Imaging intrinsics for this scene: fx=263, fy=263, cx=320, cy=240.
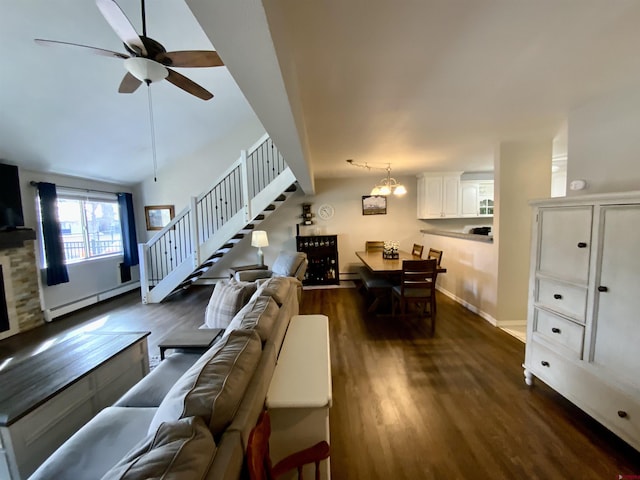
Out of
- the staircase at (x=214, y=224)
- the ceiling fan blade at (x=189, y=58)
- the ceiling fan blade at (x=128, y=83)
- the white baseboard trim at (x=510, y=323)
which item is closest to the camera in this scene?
the ceiling fan blade at (x=189, y=58)

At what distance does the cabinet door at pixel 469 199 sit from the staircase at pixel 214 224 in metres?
3.61

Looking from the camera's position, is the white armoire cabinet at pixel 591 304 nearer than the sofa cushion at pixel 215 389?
No

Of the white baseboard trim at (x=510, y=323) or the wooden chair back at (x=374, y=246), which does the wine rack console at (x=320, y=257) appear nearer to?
the wooden chair back at (x=374, y=246)

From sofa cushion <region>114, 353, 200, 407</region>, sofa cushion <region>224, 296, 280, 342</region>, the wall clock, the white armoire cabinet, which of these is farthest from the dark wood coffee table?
the wall clock

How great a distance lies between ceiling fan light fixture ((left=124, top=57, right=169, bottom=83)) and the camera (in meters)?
1.82

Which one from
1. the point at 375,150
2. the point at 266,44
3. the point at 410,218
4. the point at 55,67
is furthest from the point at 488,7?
the point at 410,218

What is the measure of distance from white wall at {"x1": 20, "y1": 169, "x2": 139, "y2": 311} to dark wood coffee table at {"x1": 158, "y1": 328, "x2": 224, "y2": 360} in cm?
367

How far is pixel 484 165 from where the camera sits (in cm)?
502

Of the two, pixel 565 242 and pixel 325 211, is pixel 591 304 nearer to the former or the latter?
pixel 565 242

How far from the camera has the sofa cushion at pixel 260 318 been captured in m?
1.52

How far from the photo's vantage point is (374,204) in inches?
234

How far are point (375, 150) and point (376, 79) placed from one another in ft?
6.14

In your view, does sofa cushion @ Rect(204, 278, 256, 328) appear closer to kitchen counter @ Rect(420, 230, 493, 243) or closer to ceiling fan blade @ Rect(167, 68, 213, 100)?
ceiling fan blade @ Rect(167, 68, 213, 100)

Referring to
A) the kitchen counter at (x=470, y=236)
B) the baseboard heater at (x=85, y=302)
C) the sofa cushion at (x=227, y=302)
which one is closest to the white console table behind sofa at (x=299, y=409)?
the sofa cushion at (x=227, y=302)
